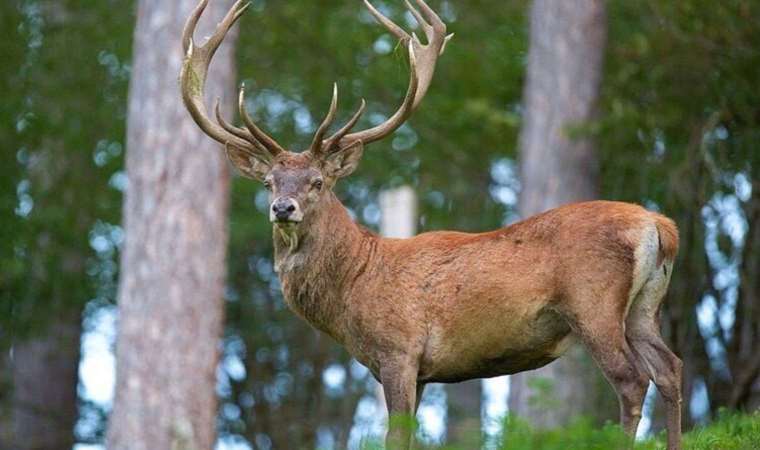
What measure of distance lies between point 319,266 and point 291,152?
2.65 ft

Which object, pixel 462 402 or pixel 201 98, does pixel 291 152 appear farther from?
pixel 462 402

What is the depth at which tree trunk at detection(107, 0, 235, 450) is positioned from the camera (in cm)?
1404

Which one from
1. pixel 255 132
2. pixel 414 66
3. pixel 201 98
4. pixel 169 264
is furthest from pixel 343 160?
pixel 169 264

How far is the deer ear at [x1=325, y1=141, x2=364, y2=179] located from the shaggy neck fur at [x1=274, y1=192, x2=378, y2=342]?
20cm

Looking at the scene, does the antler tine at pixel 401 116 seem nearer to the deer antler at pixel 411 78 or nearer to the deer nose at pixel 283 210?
the deer antler at pixel 411 78

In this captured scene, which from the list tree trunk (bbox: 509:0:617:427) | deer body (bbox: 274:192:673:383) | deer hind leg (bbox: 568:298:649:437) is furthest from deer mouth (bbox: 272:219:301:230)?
tree trunk (bbox: 509:0:617:427)

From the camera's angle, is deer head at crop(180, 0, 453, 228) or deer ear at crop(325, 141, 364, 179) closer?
deer head at crop(180, 0, 453, 228)

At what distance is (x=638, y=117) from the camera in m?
17.0

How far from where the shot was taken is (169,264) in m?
14.2

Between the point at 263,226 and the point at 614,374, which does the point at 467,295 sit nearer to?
the point at 614,374

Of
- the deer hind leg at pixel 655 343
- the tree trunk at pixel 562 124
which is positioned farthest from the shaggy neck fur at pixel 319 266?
the tree trunk at pixel 562 124

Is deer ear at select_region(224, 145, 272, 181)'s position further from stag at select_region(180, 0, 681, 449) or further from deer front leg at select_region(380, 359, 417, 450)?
deer front leg at select_region(380, 359, 417, 450)

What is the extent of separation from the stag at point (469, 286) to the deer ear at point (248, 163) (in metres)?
0.02

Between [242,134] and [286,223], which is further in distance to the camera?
[242,134]
